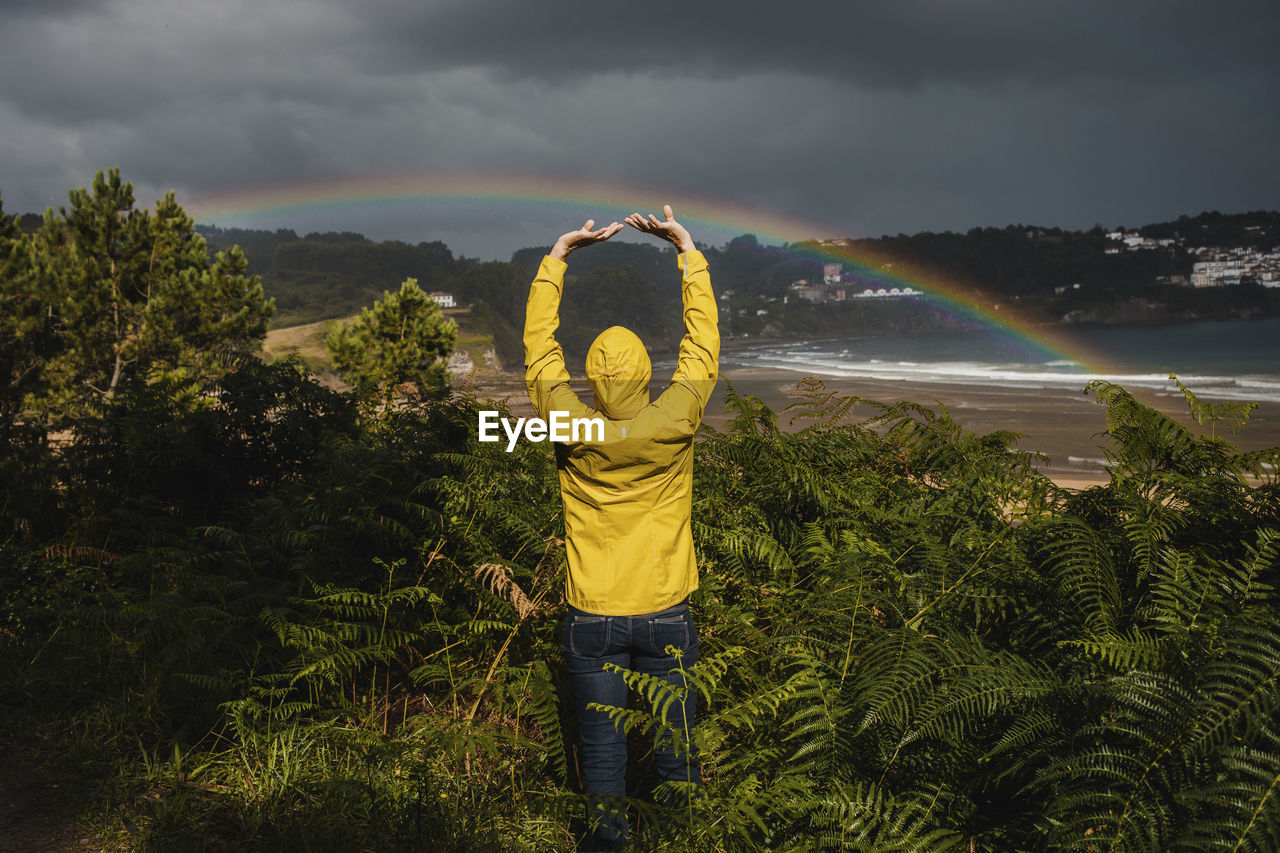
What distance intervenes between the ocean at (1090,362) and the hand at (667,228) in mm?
38866

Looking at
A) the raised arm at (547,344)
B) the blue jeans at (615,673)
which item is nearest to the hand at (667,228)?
the raised arm at (547,344)

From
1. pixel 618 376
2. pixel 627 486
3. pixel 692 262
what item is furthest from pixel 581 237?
pixel 627 486

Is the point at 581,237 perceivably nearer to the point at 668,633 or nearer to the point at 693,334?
the point at 693,334

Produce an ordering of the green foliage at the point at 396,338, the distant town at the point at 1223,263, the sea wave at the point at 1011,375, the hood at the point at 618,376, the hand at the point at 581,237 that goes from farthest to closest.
→ the distant town at the point at 1223,263 < the sea wave at the point at 1011,375 < the green foliage at the point at 396,338 < the hand at the point at 581,237 < the hood at the point at 618,376

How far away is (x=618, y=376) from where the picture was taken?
2785mm

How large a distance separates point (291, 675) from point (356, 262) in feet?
478

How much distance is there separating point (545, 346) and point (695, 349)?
0.61m

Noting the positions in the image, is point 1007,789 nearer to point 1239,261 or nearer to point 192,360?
point 192,360

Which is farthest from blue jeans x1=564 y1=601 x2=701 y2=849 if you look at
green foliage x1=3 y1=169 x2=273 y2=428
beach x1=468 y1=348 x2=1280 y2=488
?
green foliage x1=3 y1=169 x2=273 y2=428

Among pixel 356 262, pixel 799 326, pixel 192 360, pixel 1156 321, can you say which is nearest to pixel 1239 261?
pixel 1156 321

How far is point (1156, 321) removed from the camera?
12262cm

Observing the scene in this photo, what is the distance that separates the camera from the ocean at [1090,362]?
42281mm

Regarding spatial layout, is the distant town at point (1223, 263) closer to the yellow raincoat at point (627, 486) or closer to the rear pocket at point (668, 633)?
the yellow raincoat at point (627, 486)

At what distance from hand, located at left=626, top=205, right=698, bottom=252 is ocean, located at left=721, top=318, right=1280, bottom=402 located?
38866 mm
